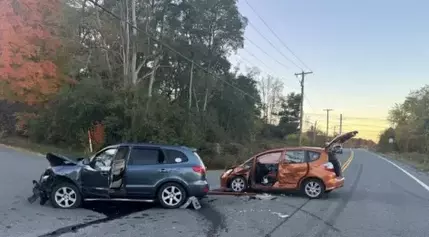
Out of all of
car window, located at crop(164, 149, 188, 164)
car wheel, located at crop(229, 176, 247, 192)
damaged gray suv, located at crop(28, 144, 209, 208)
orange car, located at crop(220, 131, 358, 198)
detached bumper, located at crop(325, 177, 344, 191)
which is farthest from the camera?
car wheel, located at crop(229, 176, 247, 192)

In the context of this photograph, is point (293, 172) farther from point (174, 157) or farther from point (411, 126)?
point (411, 126)

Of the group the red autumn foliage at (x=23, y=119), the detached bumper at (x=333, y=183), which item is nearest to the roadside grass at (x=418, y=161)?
the detached bumper at (x=333, y=183)

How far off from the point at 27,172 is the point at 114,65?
21527 mm

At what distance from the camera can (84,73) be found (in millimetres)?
35094

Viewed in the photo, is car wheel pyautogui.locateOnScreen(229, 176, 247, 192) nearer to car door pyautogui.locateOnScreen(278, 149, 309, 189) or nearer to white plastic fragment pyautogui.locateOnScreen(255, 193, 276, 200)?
white plastic fragment pyautogui.locateOnScreen(255, 193, 276, 200)

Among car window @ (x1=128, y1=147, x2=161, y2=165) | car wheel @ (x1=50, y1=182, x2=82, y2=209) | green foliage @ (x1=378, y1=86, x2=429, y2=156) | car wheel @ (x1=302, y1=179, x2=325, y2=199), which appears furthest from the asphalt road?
green foliage @ (x1=378, y1=86, x2=429, y2=156)

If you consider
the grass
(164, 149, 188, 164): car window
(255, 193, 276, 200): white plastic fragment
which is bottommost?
(255, 193, 276, 200): white plastic fragment

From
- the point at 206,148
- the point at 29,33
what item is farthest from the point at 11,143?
Answer: the point at 206,148

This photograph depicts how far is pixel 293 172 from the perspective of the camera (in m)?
13.6

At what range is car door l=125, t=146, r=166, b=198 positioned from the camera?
10.7 metres

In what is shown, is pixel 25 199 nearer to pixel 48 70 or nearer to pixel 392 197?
pixel 392 197

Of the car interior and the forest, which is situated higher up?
the forest

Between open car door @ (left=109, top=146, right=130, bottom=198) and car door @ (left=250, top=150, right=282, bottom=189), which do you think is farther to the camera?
car door @ (left=250, top=150, right=282, bottom=189)

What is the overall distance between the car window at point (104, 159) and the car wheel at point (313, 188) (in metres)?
5.84
